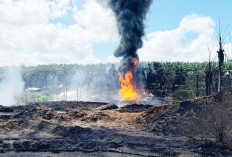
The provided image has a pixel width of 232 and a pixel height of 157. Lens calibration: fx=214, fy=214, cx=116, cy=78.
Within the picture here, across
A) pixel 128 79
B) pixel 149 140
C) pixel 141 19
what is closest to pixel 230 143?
pixel 149 140

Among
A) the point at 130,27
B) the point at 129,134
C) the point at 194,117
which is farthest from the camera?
the point at 130,27

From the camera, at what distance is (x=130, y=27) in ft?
122

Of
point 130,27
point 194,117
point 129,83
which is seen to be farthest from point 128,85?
point 194,117

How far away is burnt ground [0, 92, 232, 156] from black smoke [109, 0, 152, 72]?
20.1 metres

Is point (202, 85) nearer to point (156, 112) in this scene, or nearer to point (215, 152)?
point (156, 112)

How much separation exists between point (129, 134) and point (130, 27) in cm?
2630

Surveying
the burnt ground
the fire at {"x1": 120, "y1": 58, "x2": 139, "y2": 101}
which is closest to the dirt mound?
the burnt ground

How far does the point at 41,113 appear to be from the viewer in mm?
20625

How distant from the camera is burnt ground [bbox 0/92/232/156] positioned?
1069 centimetres

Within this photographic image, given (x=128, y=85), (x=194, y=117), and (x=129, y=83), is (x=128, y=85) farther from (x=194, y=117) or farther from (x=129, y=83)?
(x=194, y=117)

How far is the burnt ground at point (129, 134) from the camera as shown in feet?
35.1

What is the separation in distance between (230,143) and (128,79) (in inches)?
1150

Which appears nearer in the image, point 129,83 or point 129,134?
point 129,134

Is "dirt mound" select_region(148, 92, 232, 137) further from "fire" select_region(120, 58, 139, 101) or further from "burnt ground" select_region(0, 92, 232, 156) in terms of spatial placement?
"fire" select_region(120, 58, 139, 101)
